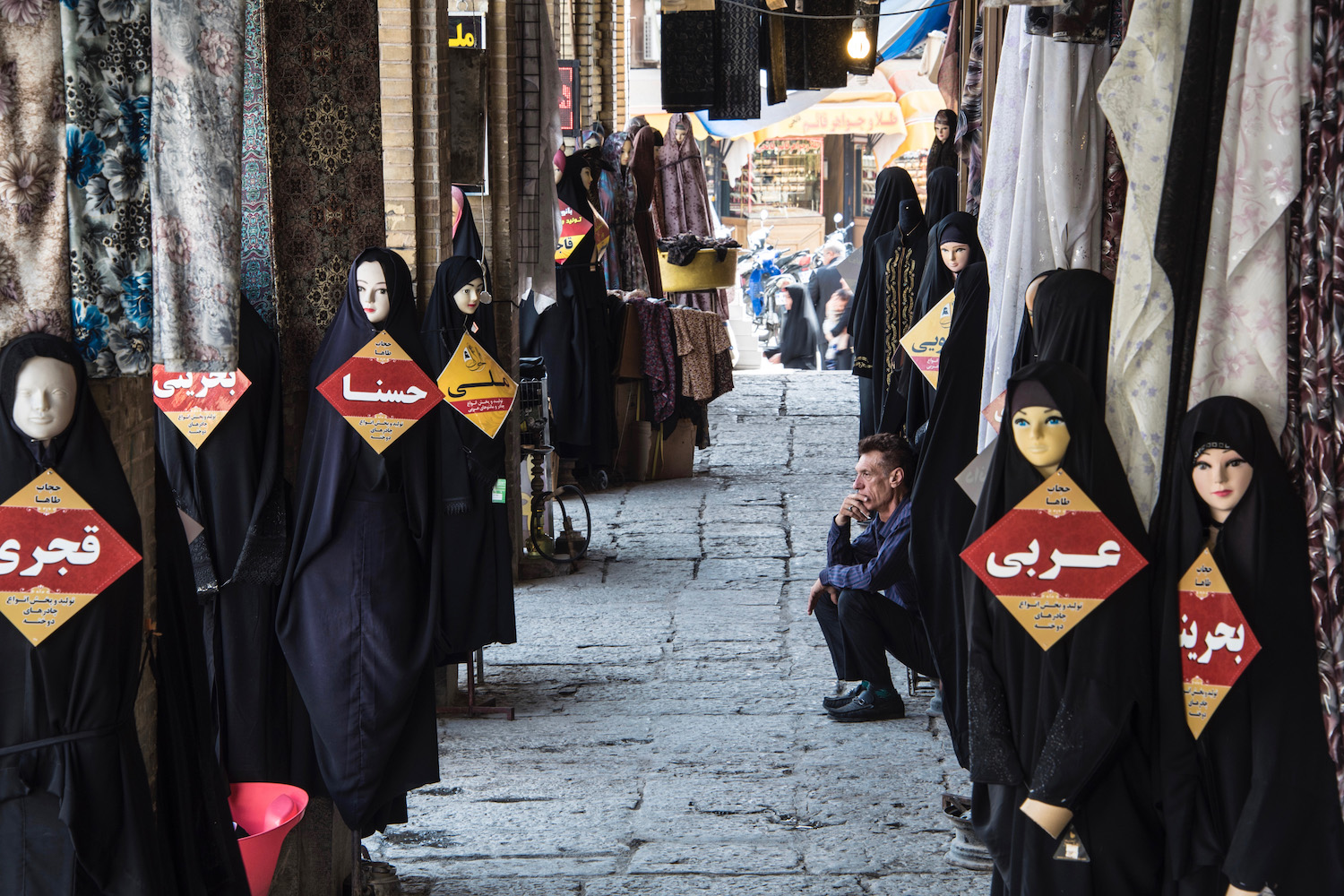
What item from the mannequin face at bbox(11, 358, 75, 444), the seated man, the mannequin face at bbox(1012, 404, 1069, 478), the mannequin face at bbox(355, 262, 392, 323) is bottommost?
the seated man

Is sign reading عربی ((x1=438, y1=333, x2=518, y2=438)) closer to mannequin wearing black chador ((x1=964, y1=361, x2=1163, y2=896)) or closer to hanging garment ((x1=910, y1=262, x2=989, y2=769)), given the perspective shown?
hanging garment ((x1=910, y1=262, x2=989, y2=769))

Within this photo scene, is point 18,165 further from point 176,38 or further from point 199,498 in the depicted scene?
point 199,498

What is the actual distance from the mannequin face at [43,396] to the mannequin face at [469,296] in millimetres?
2489

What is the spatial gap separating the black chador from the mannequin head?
4520mm

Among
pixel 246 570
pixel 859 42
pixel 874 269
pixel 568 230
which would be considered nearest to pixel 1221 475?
pixel 246 570

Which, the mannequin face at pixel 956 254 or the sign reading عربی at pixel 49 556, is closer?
the sign reading عربی at pixel 49 556

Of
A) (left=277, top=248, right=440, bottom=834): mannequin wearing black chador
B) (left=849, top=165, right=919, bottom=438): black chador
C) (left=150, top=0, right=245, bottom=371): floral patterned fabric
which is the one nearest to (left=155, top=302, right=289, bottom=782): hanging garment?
(left=277, top=248, right=440, bottom=834): mannequin wearing black chador

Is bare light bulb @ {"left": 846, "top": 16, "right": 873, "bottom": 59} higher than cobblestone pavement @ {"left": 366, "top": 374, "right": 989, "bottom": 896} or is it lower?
higher

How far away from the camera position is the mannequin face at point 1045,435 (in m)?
2.68

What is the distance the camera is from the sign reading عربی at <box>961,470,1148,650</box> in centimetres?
261

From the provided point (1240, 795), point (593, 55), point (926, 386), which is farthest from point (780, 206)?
point (1240, 795)

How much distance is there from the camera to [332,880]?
3762 millimetres

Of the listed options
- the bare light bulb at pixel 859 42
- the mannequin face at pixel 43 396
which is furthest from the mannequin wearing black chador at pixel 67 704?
the bare light bulb at pixel 859 42

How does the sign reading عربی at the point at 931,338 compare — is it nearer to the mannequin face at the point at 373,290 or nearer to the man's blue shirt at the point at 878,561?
the man's blue shirt at the point at 878,561
